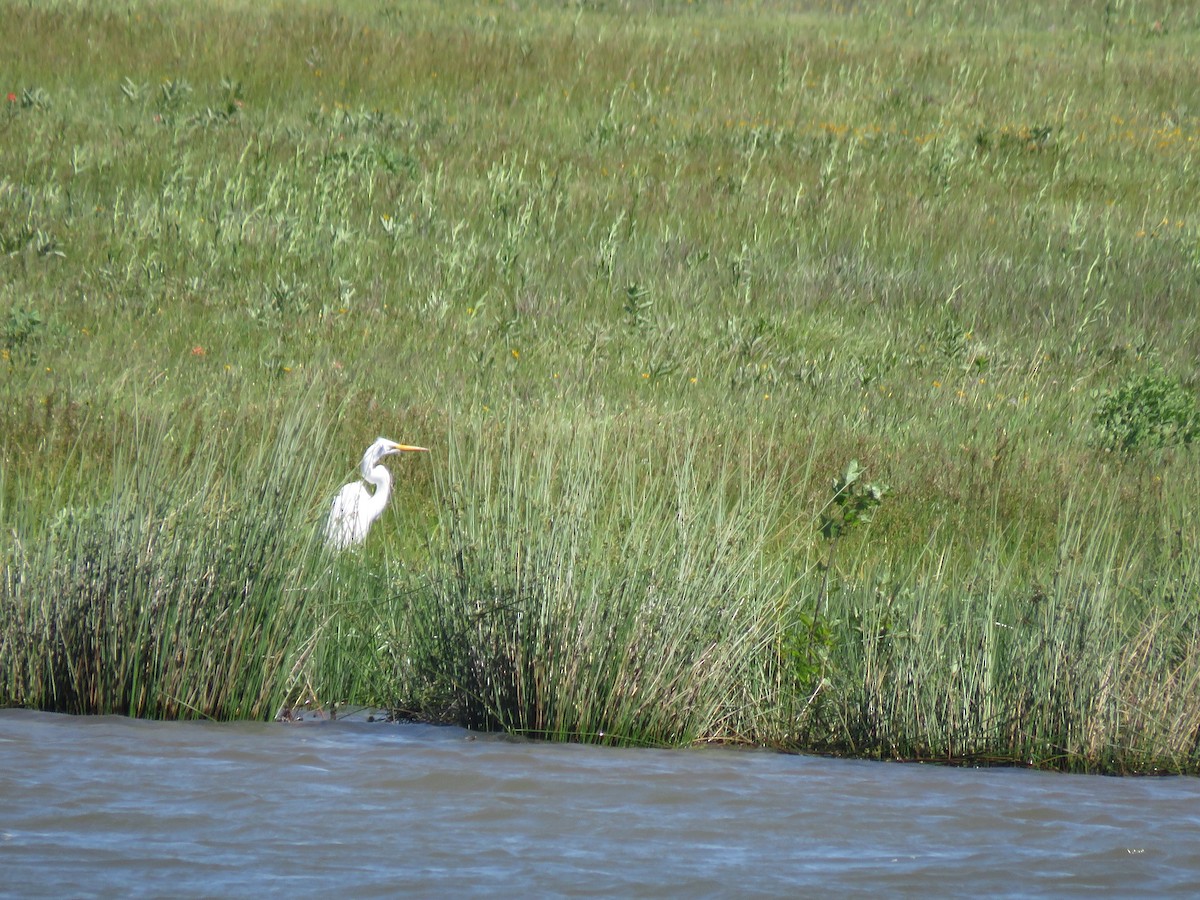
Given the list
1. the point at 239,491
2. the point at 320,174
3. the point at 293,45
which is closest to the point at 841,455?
the point at 239,491

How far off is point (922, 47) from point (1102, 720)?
1504 centimetres

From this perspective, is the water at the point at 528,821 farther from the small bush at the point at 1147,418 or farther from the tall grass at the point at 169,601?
the small bush at the point at 1147,418

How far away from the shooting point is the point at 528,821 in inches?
153

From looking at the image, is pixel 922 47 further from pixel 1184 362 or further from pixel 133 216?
pixel 133 216

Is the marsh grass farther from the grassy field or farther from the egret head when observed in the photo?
the egret head

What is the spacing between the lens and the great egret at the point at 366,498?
262 inches

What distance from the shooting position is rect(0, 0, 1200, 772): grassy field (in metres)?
4.87

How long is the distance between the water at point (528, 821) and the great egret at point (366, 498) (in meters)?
1.98

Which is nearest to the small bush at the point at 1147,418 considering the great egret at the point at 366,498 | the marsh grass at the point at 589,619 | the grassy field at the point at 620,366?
the grassy field at the point at 620,366

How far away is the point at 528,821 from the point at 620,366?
6.37 m

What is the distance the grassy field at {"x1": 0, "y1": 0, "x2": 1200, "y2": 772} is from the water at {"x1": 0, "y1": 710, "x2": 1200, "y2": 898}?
341mm

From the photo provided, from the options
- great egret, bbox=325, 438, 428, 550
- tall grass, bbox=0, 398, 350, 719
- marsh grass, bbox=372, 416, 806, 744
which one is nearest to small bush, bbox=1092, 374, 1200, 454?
great egret, bbox=325, 438, 428, 550

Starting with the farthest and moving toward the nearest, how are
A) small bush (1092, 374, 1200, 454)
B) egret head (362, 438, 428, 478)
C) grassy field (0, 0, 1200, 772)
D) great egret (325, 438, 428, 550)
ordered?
small bush (1092, 374, 1200, 454), egret head (362, 438, 428, 478), great egret (325, 438, 428, 550), grassy field (0, 0, 1200, 772)

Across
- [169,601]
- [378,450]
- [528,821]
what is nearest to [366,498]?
[378,450]
